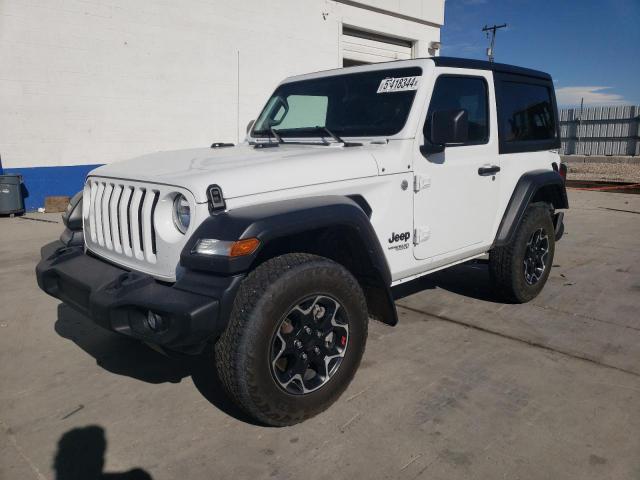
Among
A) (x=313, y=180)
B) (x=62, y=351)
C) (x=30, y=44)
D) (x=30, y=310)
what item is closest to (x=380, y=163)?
(x=313, y=180)

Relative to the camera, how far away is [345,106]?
11.7ft

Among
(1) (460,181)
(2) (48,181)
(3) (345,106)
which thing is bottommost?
(2) (48,181)

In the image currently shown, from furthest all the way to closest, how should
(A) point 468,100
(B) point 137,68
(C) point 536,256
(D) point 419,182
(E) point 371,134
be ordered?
(B) point 137,68 → (C) point 536,256 → (A) point 468,100 → (E) point 371,134 → (D) point 419,182

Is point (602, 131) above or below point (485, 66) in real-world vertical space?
above

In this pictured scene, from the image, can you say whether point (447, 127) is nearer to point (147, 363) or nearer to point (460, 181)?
point (460, 181)

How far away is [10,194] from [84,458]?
29.3 ft

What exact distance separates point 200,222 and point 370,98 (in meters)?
1.65

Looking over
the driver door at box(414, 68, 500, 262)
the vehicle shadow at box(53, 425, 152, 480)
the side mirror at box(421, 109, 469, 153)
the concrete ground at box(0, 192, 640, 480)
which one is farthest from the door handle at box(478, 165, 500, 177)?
the vehicle shadow at box(53, 425, 152, 480)

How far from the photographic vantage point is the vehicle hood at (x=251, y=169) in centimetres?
240

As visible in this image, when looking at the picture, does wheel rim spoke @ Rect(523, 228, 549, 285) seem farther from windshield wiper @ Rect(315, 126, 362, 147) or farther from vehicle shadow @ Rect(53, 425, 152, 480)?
vehicle shadow @ Rect(53, 425, 152, 480)

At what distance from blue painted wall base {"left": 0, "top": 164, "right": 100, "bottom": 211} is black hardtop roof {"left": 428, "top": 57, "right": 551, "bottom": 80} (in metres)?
8.97

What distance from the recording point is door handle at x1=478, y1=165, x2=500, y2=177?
3.63m

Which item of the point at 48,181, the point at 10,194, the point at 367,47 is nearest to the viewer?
the point at 10,194

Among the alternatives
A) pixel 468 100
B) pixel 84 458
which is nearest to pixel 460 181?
pixel 468 100
